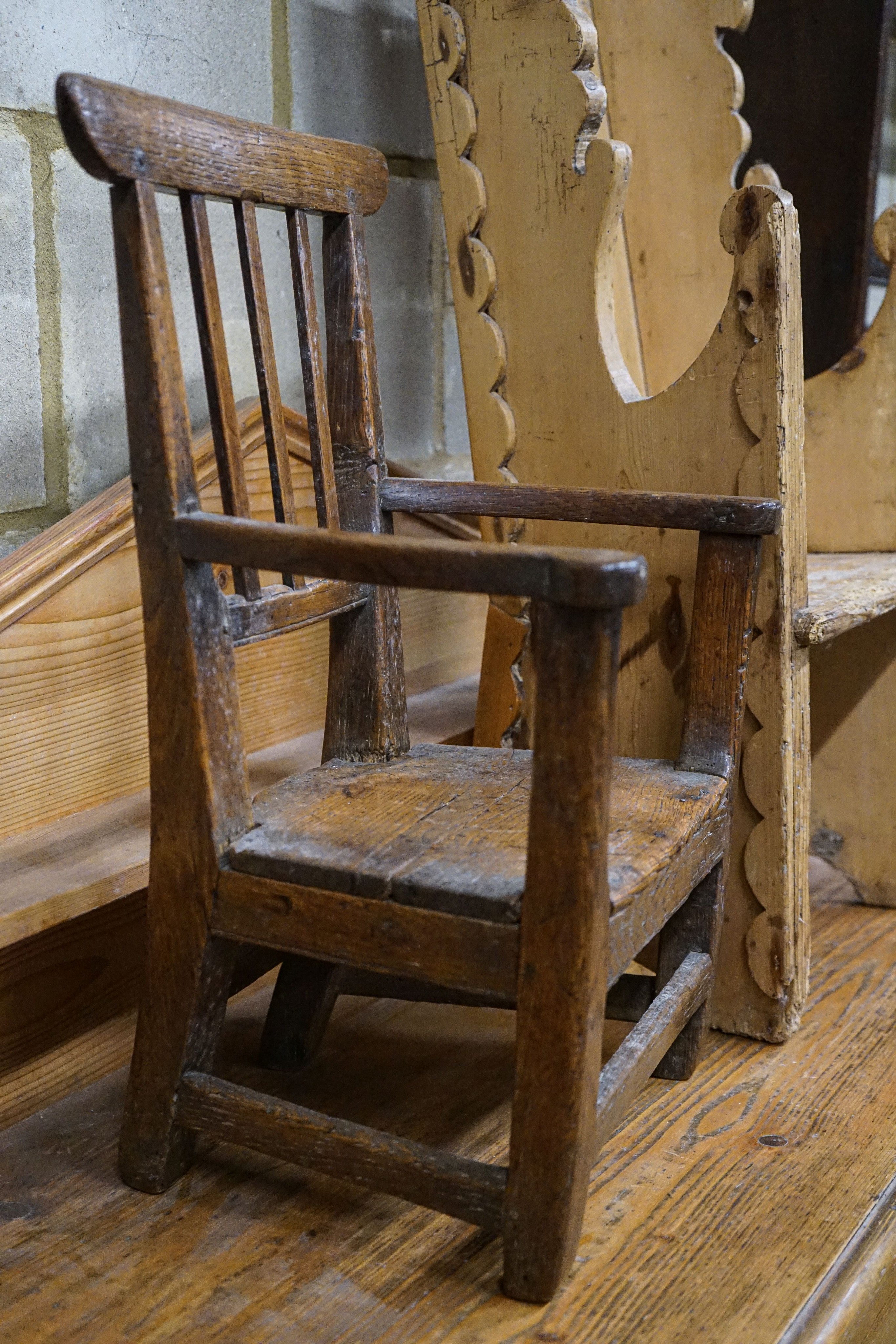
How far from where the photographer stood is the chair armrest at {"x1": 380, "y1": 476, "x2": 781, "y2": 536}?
1157 mm

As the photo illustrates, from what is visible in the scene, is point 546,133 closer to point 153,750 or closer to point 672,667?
point 672,667

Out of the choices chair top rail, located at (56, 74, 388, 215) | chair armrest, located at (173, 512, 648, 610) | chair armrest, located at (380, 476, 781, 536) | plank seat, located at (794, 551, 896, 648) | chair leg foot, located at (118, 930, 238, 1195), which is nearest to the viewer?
chair armrest, located at (173, 512, 648, 610)

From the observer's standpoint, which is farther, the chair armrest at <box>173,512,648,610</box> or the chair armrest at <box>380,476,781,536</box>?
the chair armrest at <box>380,476,781,536</box>

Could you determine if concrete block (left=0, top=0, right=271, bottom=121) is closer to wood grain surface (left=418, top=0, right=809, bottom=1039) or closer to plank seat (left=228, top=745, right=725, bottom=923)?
wood grain surface (left=418, top=0, right=809, bottom=1039)

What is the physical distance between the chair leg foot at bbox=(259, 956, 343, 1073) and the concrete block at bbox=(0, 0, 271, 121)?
927 mm

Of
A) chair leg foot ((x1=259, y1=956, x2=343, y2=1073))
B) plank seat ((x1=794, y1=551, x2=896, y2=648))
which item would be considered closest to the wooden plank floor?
chair leg foot ((x1=259, y1=956, x2=343, y2=1073))

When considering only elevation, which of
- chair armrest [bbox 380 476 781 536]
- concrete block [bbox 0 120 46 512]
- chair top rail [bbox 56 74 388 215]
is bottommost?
chair armrest [bbox 380 476 781 536]

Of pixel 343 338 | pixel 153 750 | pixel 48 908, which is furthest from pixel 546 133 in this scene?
pixel 48 908

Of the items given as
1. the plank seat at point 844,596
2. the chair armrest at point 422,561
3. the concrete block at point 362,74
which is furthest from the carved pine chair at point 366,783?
the concrete block at point 362,74

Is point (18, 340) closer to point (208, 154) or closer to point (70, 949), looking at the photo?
point (208, 154)

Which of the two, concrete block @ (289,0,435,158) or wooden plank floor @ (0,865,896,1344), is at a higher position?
concrete block @ (289,0,435,158)

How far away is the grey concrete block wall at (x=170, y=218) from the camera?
1255 millimetres

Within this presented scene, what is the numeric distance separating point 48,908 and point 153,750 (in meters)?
0.23

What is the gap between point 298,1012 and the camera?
131cm
